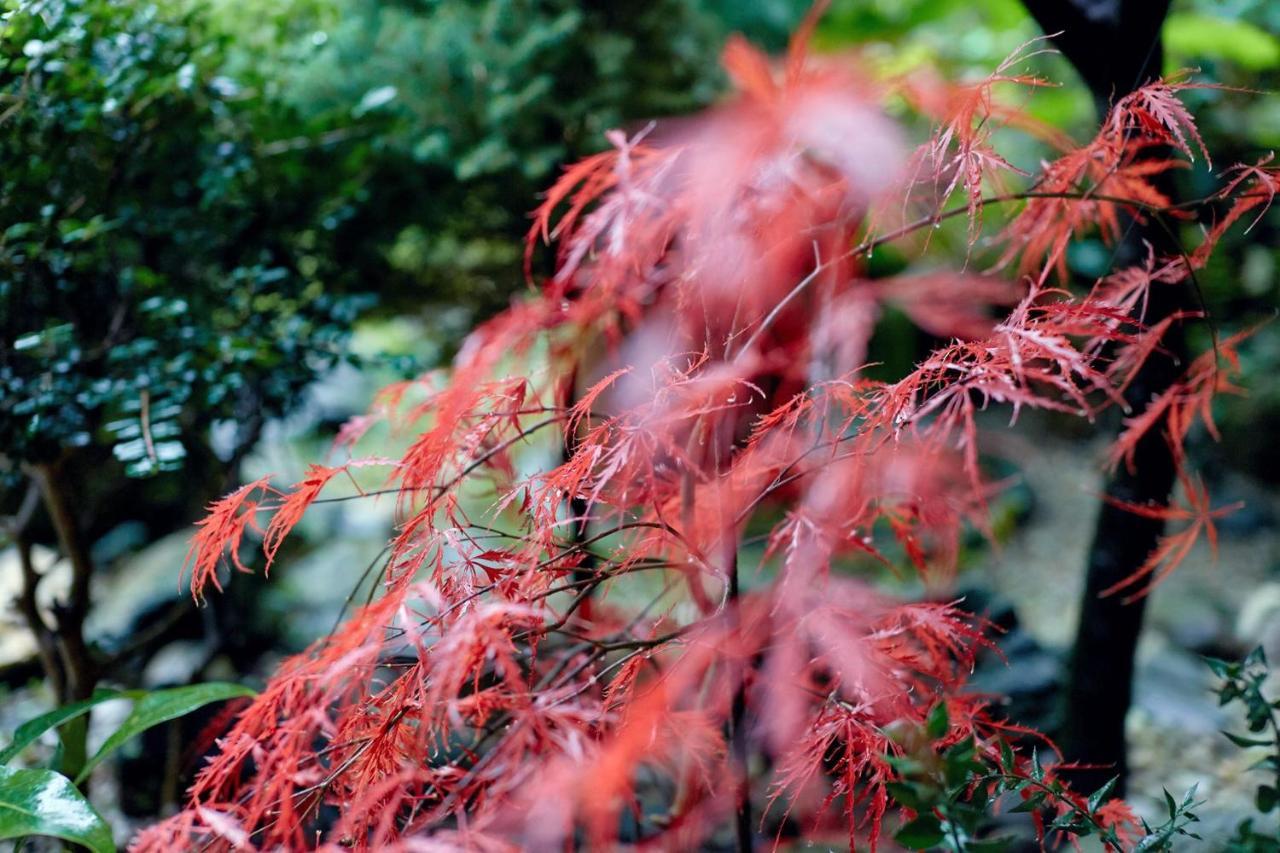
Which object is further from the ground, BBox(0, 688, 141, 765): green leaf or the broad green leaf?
the broad green leaf

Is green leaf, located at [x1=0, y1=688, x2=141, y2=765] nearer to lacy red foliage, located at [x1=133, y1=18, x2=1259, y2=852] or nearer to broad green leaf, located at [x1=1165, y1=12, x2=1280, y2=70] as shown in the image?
lacy red foliage, located at [x1=133, y1=18, x2=1259, y2=852]

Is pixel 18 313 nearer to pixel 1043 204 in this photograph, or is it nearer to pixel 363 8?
pixel 363 8

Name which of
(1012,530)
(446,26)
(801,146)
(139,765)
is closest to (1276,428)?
(1012,530)

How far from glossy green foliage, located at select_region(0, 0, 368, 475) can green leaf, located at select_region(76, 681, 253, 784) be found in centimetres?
35

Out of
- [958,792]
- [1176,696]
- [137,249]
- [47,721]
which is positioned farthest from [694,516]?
[1176,696]

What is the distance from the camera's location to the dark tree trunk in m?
1.30

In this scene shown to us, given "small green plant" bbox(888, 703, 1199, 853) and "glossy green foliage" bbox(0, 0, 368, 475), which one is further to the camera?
"glossy green foliage" bbox(0, 0, 368, 475)

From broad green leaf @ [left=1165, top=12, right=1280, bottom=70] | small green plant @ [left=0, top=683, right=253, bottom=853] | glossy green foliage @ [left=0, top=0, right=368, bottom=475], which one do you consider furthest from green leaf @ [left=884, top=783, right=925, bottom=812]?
broad green leaf @ [left=1165, top=12, right=1280, bottom=70]

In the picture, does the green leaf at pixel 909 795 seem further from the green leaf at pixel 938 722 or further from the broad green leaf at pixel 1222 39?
the broad green leaf at pixel 1222 39

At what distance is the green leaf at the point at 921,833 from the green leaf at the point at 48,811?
934 mm

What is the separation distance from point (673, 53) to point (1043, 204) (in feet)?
4.22

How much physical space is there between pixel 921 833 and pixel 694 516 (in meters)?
0.53

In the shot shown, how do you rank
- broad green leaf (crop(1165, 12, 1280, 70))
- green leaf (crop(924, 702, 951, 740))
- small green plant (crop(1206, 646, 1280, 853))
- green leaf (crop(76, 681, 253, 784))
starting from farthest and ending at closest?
broad green leaf (crop(1165, 12, 1280, 70)), green leaf (crop(76, 681, 253, 784)), small green plant (crop(1206, 646, 1280, 853)), green leaf (crop(924, 702, 951, 740))

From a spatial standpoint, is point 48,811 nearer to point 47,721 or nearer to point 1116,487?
point 47,721
